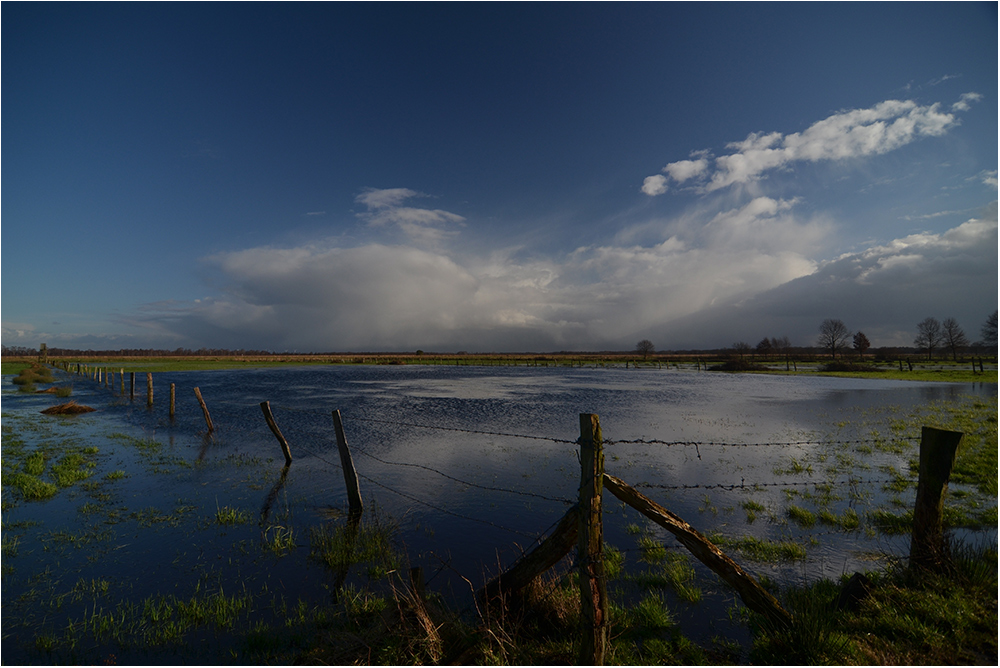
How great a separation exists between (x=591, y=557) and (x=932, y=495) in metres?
5.47

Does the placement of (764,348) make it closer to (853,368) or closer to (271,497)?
(853,368)

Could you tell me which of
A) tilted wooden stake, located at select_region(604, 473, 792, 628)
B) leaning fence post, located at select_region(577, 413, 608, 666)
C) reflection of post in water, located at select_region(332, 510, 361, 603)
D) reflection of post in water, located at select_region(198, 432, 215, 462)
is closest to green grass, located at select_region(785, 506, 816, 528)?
tilted wooden stake, located at select_region(604, 473, 792, 628)

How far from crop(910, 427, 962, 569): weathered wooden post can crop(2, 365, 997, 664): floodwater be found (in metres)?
1.90

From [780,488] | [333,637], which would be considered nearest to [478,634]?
[333,637]

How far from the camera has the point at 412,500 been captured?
1242 cm

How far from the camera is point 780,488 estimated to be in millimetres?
13352

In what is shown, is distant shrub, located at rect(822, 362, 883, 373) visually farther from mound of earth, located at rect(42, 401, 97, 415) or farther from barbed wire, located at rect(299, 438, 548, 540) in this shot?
mound of earth, located at rect(42, 401, 97, 415)

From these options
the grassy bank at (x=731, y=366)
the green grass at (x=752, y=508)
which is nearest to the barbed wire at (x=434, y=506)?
the green grass at (x=752, y=508)

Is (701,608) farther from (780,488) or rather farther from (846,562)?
(780,488)

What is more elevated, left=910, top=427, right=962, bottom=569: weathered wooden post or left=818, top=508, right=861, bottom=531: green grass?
left=910, top=427, right=962, bottom=569: weathered wooden post

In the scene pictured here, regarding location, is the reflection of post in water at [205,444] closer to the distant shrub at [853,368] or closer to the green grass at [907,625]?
the green grass at [907,625]

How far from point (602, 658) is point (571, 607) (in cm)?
113

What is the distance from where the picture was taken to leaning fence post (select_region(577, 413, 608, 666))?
16.5ft

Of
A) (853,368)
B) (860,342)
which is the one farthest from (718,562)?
(860,342)
